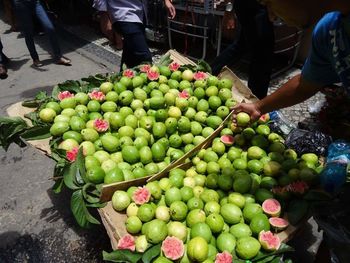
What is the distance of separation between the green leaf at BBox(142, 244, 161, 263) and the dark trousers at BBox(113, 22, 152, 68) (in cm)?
257

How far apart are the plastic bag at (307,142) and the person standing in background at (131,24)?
206 cm

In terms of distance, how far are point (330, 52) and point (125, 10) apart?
8.47 ft

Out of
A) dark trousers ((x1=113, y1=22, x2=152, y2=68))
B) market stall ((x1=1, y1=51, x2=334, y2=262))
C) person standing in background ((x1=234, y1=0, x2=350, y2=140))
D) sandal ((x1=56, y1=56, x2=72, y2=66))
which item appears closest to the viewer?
person standing in background ((x1=234, y1=0, x2=350, y2=140))

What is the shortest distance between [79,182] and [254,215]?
1153 millimetres

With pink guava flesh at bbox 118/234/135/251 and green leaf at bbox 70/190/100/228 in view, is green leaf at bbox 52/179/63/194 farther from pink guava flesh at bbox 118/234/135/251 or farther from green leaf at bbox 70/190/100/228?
pink guava flesh at bbox 118/234/135/251

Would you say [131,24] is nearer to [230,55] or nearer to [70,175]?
[230,55]

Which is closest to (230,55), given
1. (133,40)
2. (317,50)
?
(133,40)

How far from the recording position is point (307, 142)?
251 cm

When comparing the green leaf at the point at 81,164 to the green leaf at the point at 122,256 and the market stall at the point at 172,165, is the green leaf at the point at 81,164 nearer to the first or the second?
the market stall at the point at 172,165

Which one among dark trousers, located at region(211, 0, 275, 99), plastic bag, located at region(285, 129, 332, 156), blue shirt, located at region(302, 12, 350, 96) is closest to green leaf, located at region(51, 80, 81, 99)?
plastic bag, located at region(285, 129, 332, 156)

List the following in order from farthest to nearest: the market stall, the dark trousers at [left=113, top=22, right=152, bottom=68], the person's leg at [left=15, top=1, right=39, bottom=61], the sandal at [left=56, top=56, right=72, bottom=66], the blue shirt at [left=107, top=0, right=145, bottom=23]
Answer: the sandal at [left=56, top=56, right=72, bottom=66], the person's leg at [left=15, top=1, right=39, bottom=61], the dark trousers at [left=113, top=22, right=152, bottom=68], the blue shirt at [left=107, top=0, right=145, bottom=23], the market stall

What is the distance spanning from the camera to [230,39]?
6039mm

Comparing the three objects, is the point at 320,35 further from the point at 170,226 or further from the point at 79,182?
the point at 79,182

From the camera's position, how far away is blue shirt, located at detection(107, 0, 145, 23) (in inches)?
142
